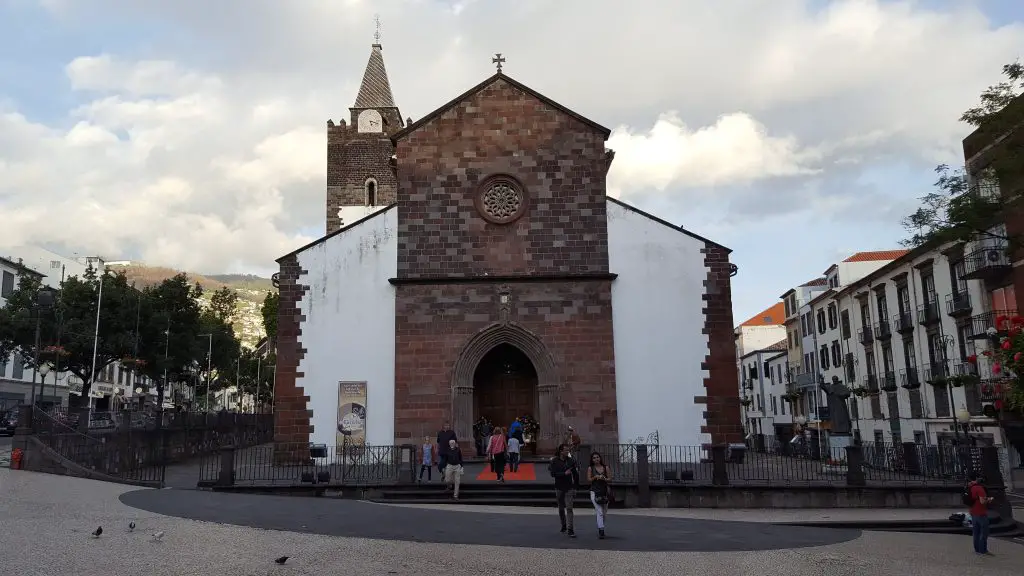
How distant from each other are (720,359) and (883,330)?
15.8 m

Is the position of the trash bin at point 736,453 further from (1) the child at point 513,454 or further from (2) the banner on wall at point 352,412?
(2) the banner on wall at point 352,412

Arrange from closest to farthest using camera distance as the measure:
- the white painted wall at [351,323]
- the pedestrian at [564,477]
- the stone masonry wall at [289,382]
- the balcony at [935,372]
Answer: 1. the pedestrian at [564,477]
2. the stone masonry wall at [289,382]
3. the white painted wall at [351,323]
4. the balcony at [935,372]

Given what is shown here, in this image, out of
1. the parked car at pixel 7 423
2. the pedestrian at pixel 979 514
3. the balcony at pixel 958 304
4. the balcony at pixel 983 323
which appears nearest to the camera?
the pedestrian at pixel 979 514

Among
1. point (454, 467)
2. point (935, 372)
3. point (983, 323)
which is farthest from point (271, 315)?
point (983, 323)

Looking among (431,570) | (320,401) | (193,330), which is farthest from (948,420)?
(193,330)

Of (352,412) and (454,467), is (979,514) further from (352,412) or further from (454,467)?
(352,412)

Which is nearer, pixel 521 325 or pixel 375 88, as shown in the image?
pixel 521 325

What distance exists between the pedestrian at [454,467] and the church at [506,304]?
5648 millimetres

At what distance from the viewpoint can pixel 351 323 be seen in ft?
76.7

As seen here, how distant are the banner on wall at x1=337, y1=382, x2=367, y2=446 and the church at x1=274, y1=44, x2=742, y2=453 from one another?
0.14 feet

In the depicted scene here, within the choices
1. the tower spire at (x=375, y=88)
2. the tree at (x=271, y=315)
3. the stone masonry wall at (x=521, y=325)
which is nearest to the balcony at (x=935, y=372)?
the stone masonry wall at (x=521, y=325)

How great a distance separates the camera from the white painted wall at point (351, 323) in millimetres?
22719

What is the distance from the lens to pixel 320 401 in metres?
22.8

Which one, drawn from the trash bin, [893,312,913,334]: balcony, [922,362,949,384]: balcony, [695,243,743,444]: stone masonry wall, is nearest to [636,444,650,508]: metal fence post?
the trash bin
